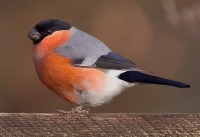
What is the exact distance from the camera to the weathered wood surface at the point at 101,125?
10.9 ft

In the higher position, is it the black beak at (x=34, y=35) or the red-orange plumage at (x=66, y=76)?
the black beak at (x=34, y=35)

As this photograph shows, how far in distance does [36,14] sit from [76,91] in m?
2.45

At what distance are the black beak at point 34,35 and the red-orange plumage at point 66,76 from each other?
24cm

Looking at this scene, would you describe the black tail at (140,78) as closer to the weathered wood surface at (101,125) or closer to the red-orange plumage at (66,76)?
the red-orange plumage at (66,76)

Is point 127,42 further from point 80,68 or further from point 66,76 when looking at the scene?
point 66,76

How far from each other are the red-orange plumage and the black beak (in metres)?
0.24

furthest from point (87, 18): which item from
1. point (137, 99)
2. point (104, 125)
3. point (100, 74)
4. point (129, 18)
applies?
point (104, 125)

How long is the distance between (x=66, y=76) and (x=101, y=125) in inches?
48.1

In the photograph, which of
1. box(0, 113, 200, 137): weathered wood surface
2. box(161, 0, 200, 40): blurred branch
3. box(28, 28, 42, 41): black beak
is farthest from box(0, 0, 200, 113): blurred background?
box(0, 113, 200, 137): weathered wood surface

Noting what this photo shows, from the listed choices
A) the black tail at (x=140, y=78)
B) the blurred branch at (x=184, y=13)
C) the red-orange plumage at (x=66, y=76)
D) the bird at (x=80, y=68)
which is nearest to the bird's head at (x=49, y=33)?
the bird at (x=80, y=68)

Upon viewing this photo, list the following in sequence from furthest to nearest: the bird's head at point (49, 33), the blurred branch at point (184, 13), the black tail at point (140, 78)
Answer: the blurred branch at point (184, 13) < the bird's head at point (49, 33) < the black tail at point (140, 78)

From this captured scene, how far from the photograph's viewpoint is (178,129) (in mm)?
3369

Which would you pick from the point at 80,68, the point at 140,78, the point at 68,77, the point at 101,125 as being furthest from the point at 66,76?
the point at 101,125

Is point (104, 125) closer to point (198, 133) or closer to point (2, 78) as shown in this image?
point (198, 133)
